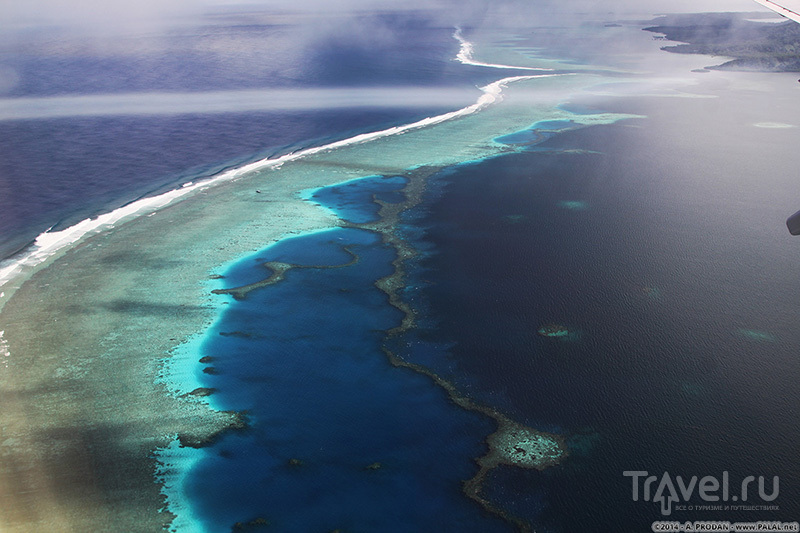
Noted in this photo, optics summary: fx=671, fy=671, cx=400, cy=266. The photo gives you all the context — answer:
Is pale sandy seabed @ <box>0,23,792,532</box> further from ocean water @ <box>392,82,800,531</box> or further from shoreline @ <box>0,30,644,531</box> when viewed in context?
ocean water @ <box>392,82,800,531</box>

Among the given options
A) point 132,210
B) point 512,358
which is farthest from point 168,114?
point 512,358

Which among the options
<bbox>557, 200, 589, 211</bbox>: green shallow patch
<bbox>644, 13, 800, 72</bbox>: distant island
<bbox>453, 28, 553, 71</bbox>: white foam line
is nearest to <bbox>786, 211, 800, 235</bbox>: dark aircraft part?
<bbox>557, 200, 589, 211</bbox>: green shallow patch

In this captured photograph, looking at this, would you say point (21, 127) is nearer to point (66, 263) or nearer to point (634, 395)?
point (66, 263)

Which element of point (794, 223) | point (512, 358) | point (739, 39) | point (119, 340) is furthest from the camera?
point (739, 39)

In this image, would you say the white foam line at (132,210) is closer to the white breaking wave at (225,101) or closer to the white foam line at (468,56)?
the white breaking wave at (225,101)

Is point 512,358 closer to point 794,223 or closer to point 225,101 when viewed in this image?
point 794,223

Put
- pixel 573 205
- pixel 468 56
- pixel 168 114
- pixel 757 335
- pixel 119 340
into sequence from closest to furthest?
pixel 757 335
pixel 119 340
pixel 573 205
pixel 168 114
pixel 468 56

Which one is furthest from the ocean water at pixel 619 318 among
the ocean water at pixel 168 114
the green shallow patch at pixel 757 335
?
the ocean water at pixel 168 114
